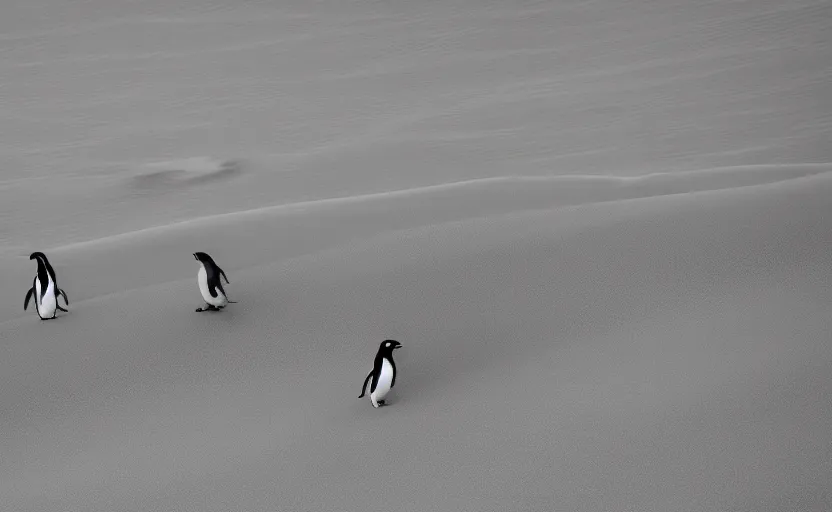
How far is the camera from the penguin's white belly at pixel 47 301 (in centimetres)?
584

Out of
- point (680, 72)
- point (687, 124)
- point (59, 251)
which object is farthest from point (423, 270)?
point (680, 72)

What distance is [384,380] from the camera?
4527 mm

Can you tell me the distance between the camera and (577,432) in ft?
13.7

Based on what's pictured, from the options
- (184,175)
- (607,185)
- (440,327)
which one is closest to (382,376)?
(440,327)

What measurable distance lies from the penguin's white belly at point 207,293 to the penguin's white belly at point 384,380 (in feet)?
5.26

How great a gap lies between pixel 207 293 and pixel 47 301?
3.55 feet

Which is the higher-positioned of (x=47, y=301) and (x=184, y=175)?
(x=184, y=175)

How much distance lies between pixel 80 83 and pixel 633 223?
A: 39.9 feet

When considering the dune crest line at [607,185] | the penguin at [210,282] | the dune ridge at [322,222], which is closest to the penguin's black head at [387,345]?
the penguin at [210,282]

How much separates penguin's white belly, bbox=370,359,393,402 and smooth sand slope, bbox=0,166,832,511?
0.11 metres

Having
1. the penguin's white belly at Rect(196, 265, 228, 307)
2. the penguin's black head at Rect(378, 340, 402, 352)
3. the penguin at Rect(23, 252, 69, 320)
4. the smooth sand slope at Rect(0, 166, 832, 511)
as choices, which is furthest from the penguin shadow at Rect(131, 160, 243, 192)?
the penguin's black head at Rect(378, 340, 402, 352)

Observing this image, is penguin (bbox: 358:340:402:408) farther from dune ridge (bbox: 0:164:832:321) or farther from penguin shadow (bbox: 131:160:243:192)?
penguin shadow (bbox: 131:160:243:192)

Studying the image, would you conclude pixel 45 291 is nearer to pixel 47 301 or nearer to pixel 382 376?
pixel 47 301

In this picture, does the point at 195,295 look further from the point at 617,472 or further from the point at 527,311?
the point at 617,472
